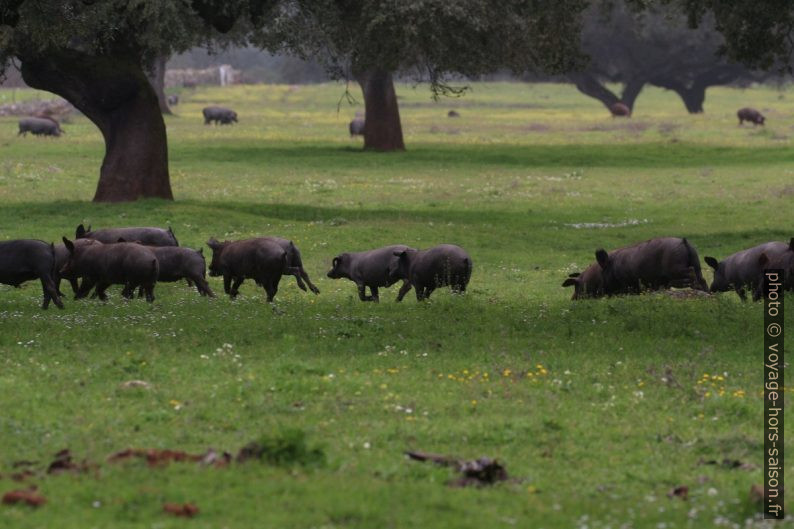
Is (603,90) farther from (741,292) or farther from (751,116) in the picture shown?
(741,292)

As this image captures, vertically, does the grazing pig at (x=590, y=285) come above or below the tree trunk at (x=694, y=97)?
above

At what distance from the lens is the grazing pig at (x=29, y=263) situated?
20.3 m

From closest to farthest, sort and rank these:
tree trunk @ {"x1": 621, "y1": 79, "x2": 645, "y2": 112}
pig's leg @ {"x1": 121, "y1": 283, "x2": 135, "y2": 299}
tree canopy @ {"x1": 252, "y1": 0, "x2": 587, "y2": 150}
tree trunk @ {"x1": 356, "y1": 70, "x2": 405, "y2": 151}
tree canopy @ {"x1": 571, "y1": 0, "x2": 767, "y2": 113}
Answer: pig's leg @ {"x1": 121, "y1": 283, "x2": 135, "y2": 299}
tree canopy @ {"x1": 252, "y1": 0, "x2": 587, "y2": 150}
tree trunk @ {"x1": 356, "y1": 70, "x2": 405, "y2": 151}
tree canopy @ {"x1": 571, "y1": 0, "x2": 767, "y2": 113}
tree trunk @ {"x1": 621, "y1": 79, "x2": 645, "y2": 112}

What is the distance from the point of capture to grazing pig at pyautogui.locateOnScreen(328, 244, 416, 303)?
77.3 feet

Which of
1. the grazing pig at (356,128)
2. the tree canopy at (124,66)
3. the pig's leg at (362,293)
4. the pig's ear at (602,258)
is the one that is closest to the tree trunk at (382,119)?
the grazing pig at (356,128)

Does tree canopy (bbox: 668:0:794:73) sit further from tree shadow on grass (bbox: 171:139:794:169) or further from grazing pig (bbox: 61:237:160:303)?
tree shadow on grass (bbox: 171:139:794:169)

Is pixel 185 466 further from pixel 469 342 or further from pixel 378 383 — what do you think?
pixel 469 342

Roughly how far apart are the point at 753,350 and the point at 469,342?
3.39m

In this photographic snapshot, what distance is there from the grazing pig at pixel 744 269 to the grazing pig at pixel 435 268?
422 centimetres

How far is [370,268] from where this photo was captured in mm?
24047

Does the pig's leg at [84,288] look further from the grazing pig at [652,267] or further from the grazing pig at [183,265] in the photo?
the grazing pig at [652,267]

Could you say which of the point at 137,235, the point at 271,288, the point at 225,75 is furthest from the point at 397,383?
the point at 225,75

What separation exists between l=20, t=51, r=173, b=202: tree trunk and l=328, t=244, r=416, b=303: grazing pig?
12.5 meters

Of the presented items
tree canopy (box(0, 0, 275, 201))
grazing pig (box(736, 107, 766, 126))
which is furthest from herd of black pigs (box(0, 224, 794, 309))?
grazing pig (box(736, 107, 766, 126))
